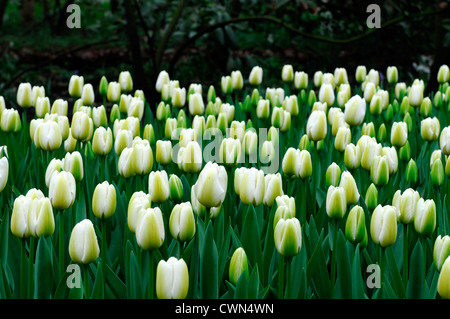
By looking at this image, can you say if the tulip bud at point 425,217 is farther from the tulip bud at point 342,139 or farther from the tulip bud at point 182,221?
the tulip bud at point 342,139

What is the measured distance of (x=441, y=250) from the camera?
5.64ft

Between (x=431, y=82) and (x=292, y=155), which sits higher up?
(x=431, y=82)

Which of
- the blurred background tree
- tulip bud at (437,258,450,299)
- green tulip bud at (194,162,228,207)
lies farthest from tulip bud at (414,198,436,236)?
the blurred background tree

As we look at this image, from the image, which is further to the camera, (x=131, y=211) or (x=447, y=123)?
(x=447, y=123)

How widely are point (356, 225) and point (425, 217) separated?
213 mm

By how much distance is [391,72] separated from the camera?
14.4 ft

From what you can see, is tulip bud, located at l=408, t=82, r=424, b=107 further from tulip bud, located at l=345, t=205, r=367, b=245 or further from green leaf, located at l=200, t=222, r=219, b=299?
green leaf, located at l=200, t=222, r=219, b=299

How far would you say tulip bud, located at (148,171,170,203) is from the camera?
78.9 inches

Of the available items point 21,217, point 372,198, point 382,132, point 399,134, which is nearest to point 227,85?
point 382,132

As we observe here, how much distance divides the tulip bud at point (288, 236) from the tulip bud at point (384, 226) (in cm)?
26

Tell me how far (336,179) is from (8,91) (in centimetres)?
544

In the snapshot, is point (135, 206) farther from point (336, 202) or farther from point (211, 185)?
point (336, 202)
